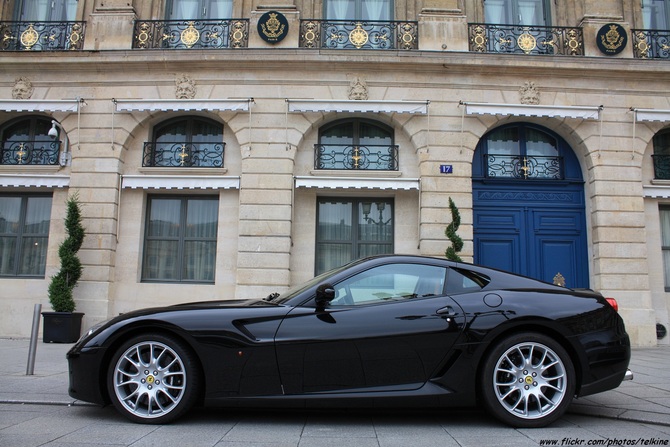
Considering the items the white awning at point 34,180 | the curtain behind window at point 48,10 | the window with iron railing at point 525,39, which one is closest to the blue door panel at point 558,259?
the window with iron railing at point 525,39

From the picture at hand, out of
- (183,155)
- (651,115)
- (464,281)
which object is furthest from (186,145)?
(651,115)

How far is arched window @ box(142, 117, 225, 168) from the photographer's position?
12.1 m

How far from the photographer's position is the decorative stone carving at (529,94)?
11.8 m

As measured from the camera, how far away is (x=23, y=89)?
1212cm

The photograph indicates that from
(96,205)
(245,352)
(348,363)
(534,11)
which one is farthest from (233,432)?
(534,11)

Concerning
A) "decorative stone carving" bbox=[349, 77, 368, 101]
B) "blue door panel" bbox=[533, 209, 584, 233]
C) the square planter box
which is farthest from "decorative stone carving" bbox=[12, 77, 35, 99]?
"blue door panel" bbox=[533, 209, 584, 233]

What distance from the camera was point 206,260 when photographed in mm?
12000

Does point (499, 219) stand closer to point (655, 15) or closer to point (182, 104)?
point (655, 15)

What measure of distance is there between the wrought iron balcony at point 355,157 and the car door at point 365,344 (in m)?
7.93

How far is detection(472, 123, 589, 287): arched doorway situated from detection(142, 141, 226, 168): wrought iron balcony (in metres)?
5.98

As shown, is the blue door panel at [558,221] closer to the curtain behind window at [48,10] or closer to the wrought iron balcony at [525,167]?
the wrought iron balcony at [525,167]

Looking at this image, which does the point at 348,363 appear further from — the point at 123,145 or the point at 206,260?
the point at 123,145

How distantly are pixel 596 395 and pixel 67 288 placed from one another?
9852 millimetres

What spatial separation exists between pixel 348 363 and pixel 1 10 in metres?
13.7
